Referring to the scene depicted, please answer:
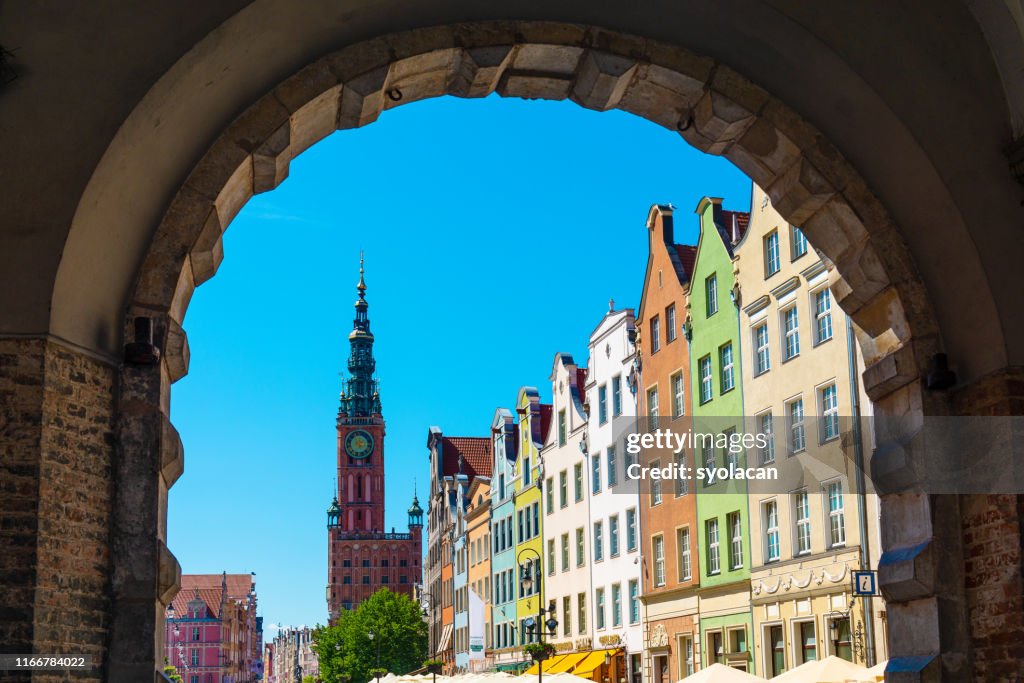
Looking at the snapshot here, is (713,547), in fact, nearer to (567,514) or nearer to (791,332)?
(791,332)

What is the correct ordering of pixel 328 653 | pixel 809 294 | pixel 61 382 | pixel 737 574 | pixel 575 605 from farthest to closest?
pixel 328 653 → pixel 575 605 → pixel 737 574 → pixel 809 294 → pixel 61 382

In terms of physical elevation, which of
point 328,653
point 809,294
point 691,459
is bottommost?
point 328,653

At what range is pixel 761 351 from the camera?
26516mm

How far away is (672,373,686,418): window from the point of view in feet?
98.9

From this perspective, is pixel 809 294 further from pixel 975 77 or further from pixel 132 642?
pixel 132 642

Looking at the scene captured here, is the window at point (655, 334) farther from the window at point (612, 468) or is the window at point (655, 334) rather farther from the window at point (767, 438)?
the window at point (767, 438)

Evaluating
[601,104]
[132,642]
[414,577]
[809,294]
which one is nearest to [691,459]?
[809,294]

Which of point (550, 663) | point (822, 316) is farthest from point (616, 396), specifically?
point (822, 316)

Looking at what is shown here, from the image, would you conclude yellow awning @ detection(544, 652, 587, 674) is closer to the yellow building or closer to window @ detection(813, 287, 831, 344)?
the yellow building

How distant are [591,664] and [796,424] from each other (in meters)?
12.0

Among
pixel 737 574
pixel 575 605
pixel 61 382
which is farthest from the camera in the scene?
pixel 575 605

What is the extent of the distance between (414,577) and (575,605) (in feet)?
389

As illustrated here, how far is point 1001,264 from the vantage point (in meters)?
8.31

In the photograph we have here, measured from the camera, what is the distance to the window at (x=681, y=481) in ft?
96.3
